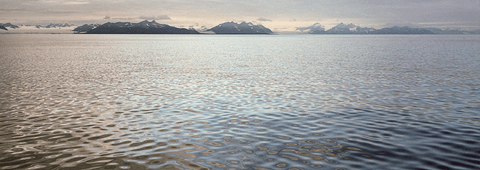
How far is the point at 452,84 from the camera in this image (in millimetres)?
34812

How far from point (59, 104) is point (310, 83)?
2456 centimetres

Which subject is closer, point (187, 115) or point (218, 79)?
point (187, 115)

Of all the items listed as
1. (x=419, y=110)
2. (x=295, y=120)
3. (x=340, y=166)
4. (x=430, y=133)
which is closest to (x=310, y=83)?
(x=419, y=110)

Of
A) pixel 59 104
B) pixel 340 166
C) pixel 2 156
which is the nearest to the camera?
pixel 340 166

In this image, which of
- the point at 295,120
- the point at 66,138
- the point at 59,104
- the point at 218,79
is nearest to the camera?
the point at 66,138

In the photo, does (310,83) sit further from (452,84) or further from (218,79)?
(452,84)

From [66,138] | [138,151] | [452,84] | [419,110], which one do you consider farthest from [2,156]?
[452,84]

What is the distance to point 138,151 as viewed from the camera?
14.5m

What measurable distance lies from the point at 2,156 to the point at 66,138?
2965mm

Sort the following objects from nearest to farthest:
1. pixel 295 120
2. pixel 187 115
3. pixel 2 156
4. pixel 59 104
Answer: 1. pixel 2 156
2. pixel 295 120
3. pixel 187 115
4. pixel 59 104

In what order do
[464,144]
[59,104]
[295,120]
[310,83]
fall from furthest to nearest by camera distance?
[310,83] < [59,104] < [295,120] < [464,144]

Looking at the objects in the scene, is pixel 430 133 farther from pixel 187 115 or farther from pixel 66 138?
pixel 66 138

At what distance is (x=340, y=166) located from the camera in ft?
42.4

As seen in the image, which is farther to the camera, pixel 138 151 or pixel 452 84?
pixel 452 84
